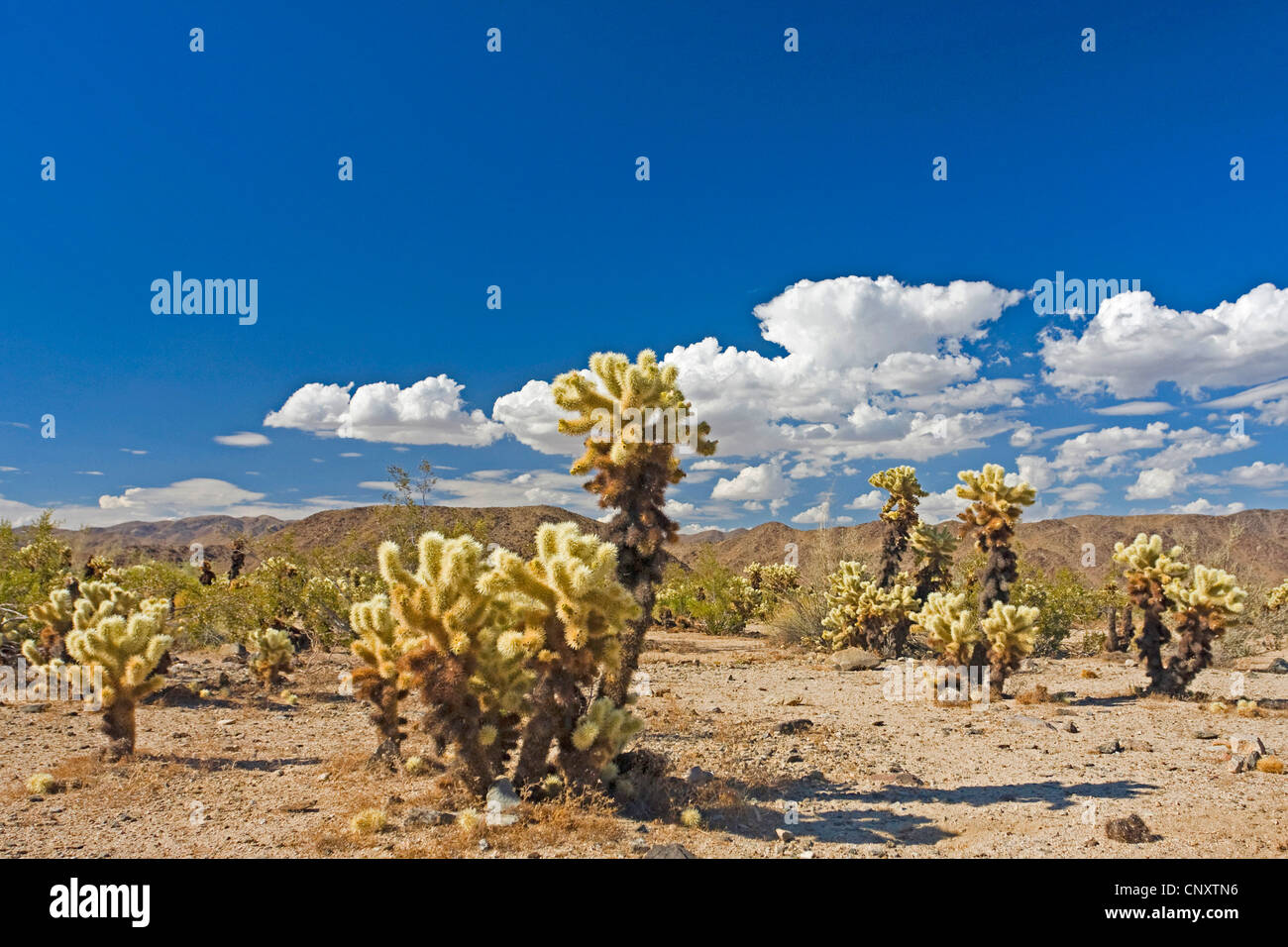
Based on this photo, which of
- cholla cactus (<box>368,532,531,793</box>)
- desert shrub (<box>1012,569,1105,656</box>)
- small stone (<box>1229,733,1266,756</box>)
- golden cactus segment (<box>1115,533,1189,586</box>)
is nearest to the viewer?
cholla cactus (<box>368,532,531,793</box>)

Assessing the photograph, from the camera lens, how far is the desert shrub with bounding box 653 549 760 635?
28562mm

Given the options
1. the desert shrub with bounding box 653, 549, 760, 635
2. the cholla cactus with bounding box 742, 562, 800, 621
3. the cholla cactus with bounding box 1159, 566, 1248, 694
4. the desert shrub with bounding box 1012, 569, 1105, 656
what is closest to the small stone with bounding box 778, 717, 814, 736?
the cholla cactus with bounding box 1159, 566, 1248, 694

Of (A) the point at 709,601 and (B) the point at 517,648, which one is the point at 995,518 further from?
(A) the point at 709,601

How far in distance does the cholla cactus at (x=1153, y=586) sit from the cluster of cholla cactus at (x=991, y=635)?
196cm

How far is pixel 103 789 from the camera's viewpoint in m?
7.34

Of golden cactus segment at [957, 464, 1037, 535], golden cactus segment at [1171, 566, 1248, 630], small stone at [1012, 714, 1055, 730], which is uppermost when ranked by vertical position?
golden cactus segment at [957, 464, 1037, 535]

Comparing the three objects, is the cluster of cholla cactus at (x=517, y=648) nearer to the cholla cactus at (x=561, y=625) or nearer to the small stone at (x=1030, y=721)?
the cholla cactus at (x=561, y=625)

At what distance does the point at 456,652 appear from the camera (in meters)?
6.62

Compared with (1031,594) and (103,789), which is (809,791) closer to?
(103,789)

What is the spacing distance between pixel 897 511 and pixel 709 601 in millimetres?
10773

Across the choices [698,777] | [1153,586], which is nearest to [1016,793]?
[698,777]

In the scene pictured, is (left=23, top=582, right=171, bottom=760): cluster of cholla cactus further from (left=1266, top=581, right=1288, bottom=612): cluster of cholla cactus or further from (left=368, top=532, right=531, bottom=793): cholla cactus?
(left=1266, top=581, right=1288, bottom=612): cluster of cholla cactus

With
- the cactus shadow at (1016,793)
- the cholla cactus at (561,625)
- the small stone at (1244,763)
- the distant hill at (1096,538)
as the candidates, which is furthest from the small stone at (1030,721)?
the distant hill at (1096,538)

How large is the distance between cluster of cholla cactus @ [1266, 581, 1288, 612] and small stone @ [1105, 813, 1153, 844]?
79.1 ft
